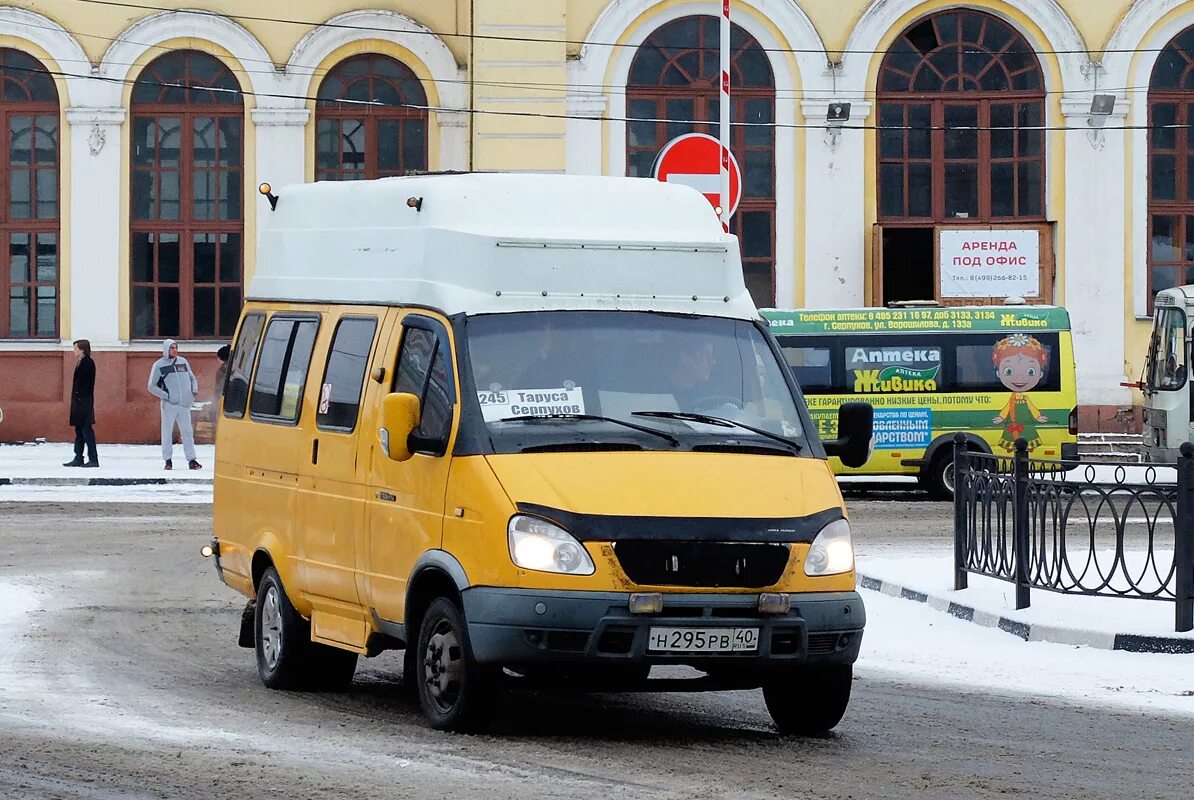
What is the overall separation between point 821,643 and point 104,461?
73.8 feet

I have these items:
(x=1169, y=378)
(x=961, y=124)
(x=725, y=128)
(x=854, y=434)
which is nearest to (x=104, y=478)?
(x=725, y=128)

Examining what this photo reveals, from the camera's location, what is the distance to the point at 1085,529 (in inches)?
504

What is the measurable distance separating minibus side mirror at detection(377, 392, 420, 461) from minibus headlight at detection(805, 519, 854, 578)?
5.61 ft

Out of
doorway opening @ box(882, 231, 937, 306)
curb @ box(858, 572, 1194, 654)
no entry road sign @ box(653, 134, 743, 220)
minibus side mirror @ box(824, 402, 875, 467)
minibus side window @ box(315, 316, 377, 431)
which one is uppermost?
doorway opening @ box(882, 231, 937, 306)

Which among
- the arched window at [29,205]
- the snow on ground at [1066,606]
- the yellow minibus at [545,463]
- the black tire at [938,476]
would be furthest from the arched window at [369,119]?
the yellow minibus at [545,463]

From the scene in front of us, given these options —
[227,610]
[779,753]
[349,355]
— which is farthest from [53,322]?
[779,753]

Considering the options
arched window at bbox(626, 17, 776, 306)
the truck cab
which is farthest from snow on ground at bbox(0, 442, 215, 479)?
the truck cab

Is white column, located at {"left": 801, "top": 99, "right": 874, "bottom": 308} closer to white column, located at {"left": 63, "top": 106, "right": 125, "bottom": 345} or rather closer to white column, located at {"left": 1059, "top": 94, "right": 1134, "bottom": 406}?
white column, located at {"left": 1059, "top": 94, "right": 1134, "bottom": 406}

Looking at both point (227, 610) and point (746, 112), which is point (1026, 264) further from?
point (227, 610)

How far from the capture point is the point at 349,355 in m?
10.0

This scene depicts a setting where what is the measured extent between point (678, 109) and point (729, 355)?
76.6 feet

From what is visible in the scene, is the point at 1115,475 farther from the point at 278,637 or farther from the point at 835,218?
the point at 835,218

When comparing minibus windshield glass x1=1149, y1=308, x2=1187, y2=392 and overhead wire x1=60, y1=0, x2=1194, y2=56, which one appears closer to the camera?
minibus windshield glass x1=1149, y1=308, x2=1187, y2=392

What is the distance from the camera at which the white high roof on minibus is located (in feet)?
30.6
